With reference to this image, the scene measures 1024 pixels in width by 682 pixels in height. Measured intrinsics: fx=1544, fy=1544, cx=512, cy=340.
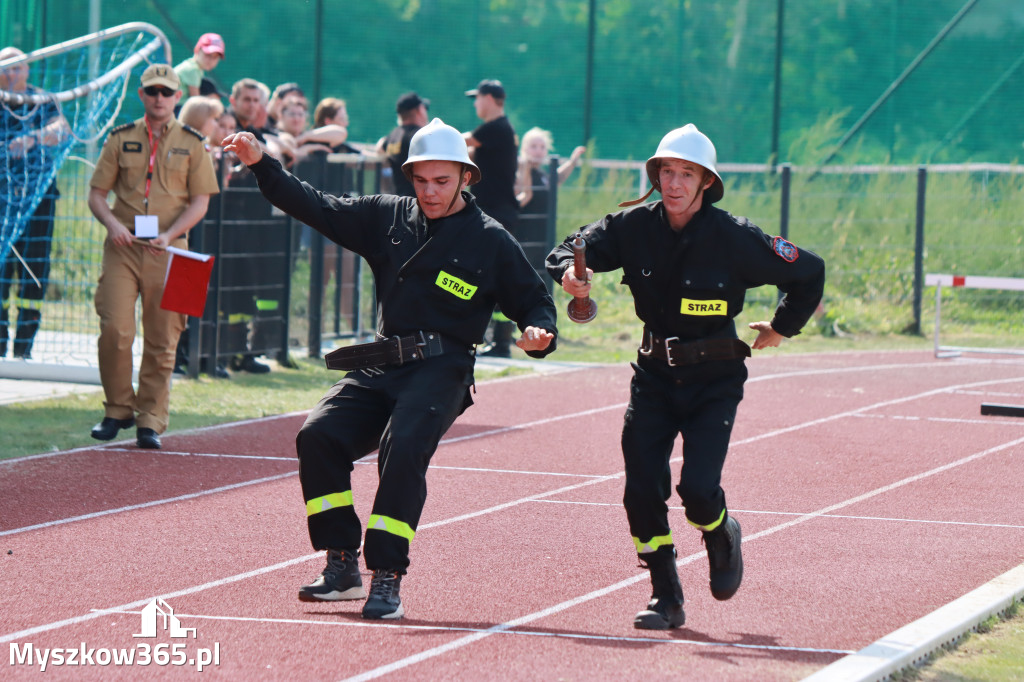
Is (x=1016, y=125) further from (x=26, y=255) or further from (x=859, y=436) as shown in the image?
(x=26, y=255)

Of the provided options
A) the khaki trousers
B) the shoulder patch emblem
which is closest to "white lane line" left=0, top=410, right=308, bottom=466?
the khaki trousers

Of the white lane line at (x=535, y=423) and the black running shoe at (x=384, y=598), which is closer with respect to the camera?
the black running shoe at (x=384, y=598)

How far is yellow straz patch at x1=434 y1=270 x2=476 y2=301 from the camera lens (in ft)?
20.3

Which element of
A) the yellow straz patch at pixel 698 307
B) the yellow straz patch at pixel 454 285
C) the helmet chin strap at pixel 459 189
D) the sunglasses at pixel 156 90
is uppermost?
the sunglasses at pixel 156 90

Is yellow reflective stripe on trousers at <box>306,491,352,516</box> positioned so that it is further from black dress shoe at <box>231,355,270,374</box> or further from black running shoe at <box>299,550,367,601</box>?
black dress shoe at <box>231,355,270,374</box>

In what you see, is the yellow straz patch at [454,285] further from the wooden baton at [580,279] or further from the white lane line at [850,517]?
the white lane line at [850,517]

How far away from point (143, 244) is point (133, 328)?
0.56 meters

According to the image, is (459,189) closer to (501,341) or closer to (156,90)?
(156,90)

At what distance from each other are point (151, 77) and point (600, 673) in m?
5.99

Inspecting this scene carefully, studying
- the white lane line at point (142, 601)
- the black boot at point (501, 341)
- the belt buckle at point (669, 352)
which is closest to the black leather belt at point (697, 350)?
the belt buckle at point (669, 352)

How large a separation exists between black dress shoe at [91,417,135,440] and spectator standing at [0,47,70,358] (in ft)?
9.41

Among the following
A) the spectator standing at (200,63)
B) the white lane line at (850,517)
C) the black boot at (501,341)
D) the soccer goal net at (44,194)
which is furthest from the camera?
the black boot at (501,341)

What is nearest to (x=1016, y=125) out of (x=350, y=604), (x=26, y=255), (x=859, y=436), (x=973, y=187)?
(x=973, y=187)

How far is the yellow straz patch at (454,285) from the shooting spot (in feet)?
20.3
